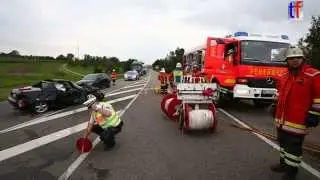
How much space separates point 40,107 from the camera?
59.4 feet

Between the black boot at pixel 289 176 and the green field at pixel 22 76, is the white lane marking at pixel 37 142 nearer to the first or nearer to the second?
the black boot at pixel 289 176

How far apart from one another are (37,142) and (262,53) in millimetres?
9108

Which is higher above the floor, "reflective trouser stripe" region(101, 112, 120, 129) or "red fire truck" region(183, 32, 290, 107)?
"red fire truck" region(183, 32, 290, 107)

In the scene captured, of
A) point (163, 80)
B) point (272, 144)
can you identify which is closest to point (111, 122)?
point (272, 144)

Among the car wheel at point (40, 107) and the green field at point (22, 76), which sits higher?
the green field at point (22, 76)

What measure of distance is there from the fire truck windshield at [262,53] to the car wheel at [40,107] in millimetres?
7782

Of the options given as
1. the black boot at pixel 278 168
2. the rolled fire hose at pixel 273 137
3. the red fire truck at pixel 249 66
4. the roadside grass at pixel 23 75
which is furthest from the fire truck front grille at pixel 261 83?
the roadside grass at pixel 23 75

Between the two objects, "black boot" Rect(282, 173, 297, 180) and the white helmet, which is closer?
the white helmet

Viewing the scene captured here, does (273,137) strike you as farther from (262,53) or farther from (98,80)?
(98,80)

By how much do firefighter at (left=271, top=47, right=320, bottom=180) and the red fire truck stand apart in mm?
9243

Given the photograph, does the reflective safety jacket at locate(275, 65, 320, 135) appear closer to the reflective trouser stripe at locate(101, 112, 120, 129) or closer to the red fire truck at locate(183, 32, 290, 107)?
the reflective trouser stripe at locate(101, 112, 120, 129)

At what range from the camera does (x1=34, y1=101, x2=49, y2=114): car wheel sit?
1792 cm

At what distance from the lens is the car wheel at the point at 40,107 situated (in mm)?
17922

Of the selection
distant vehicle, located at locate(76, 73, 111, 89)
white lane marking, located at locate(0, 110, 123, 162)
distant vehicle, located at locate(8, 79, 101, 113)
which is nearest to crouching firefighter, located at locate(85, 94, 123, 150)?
white lane marking, located at locate(0, 110, 123, 162)
